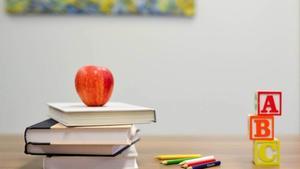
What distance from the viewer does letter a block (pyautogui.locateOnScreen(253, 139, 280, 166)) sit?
739mm

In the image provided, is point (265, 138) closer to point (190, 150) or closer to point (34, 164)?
point (190, 150)

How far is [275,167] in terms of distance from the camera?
2.37 ft

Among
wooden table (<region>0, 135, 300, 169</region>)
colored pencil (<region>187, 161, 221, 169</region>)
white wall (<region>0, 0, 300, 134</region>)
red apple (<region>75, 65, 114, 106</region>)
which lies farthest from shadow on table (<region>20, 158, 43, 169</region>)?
white wall (<region>0, 0, 300, 134</region>)

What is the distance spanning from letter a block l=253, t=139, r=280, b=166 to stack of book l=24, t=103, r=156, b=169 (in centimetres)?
21

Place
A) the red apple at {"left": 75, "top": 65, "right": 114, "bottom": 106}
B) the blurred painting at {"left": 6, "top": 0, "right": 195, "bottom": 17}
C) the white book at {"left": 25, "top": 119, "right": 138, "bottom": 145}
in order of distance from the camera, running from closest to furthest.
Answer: the white book at {"left": 25, "top": 119, "right": 138, "bottom": 145}, the red apple at {"left": 75, "top": 65, "right": 114, "bottom": 106}, the blurred painting at {"left": 6, "top": 0, "right": 195, "bottom": 17}

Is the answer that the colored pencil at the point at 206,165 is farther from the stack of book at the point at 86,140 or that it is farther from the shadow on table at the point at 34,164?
the shadow on table at the point at 34,164

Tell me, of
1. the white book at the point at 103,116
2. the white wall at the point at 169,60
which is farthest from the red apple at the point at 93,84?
the white wall at the point at 169,60

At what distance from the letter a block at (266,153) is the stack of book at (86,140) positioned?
0.21 m

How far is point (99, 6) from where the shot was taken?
225 cm

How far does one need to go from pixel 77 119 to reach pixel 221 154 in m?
0.32

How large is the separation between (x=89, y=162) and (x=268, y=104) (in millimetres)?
326

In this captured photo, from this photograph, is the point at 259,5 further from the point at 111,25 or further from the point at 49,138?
the point at 49,138

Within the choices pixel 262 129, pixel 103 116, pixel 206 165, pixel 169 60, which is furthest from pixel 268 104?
pixel 169 60

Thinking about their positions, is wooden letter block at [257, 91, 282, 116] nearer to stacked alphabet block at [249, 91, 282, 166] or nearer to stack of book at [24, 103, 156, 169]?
stacked alphabet block at [249, 91, 282, 166]
